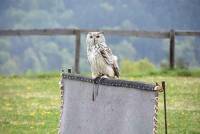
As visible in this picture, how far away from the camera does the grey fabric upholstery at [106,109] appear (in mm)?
8141

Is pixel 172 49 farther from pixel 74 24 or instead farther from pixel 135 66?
pixel 74 24

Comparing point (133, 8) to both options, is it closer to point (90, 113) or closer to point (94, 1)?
point (94, 1)

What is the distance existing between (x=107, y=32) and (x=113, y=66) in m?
12.3

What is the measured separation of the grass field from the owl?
3.61m

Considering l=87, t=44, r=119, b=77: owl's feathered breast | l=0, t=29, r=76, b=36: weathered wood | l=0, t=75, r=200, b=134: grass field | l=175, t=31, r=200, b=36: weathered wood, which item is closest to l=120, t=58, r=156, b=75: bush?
l=175, t=31, r=200, b=36: weathered wood

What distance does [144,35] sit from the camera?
71.9ft

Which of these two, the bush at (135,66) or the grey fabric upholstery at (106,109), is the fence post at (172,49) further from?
the grey fabric upholstery at (106,109)

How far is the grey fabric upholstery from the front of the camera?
8.14 metres

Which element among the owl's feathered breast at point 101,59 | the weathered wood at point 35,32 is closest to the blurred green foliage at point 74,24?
the weathered wood at point 35,32

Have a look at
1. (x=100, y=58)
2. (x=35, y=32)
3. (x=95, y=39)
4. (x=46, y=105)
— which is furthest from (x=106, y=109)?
(x=35, y=32)

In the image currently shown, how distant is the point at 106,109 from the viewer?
873 cm

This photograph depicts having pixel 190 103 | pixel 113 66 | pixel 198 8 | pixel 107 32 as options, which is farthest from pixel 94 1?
pixel 113 66

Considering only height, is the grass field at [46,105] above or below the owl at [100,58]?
below

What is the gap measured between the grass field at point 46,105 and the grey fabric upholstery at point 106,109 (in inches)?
149
